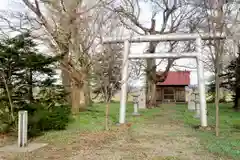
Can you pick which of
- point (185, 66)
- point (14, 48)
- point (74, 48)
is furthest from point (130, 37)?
point (185, 66)

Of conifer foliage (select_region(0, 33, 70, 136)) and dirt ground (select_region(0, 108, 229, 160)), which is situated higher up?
conifer foliage (select_region(0, 33, 70, 136))

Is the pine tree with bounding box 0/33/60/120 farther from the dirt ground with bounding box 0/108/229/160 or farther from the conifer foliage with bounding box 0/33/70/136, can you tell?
the dirt ground with bounding box 0/108/229/160

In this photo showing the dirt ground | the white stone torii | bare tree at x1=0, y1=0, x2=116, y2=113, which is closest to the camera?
the dirt ground

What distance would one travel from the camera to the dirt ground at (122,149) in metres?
5.52

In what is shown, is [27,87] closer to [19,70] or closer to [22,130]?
[19,70]

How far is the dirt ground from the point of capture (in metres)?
5.52

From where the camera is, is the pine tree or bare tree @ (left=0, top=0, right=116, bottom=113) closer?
the pine tree

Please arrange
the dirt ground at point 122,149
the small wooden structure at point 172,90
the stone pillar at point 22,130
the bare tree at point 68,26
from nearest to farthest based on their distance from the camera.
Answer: the dirt ground at point 122,149, the stone pillar at point 22,130, the bare tree at point 68,26, the small wooden structure at point 172,90

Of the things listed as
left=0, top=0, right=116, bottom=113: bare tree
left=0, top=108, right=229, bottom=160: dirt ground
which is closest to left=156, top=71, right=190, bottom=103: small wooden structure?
left=0, top=0, right=116, bottom=113: bare tree

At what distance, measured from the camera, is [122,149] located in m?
6.27

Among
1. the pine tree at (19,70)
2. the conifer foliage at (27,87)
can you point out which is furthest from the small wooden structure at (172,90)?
the pine tree at (19,70)

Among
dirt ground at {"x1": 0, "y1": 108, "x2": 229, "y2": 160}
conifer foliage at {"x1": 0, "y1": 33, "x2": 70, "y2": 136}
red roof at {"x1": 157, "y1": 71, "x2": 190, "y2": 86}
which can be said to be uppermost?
red roof at {"x1": 157, "y1": 71, "x2": 190, "y2": 86}

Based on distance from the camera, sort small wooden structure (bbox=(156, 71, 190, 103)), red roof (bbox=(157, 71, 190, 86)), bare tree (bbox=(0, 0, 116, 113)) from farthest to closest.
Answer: red roof (bbox=(157, 71, 190, 86)) → small wooden structure (bbox=(156, 71, 190, 103)) → bare tree (bbox=(0, 0, 116, 113))

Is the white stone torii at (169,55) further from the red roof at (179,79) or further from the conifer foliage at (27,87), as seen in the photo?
the red roof at (179,79)
